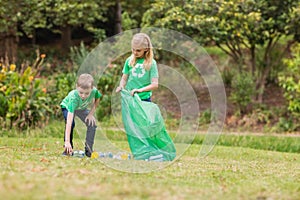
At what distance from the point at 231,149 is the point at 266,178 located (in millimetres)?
4685

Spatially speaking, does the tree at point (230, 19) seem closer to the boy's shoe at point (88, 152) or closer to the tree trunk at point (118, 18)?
the tree trunk at point (118, 18)

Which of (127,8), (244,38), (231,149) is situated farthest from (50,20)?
(231,149)

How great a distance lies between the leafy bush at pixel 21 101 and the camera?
11109 millimetres

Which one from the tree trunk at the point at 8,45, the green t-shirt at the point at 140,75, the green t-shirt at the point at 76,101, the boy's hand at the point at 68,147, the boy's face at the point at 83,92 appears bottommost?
the boy's hand at the point at 68,147

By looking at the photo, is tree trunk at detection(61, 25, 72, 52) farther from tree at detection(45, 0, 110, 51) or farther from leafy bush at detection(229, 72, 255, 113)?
leafy bush at detection(229, 72, 255, 113)

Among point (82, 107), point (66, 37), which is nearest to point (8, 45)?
point (66, 37)

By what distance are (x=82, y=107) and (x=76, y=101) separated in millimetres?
212

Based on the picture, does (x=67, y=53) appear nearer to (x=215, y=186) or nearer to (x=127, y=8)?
(x=127, y=8)

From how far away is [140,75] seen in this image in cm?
697

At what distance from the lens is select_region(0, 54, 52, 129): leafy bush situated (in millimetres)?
11109

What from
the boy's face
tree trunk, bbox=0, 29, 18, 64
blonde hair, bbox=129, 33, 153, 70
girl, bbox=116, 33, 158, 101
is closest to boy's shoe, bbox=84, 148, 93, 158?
the boy's face

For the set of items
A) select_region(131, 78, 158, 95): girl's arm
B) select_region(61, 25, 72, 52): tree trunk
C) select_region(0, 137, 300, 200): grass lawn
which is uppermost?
select_region(61, 25, 72, 52): tree trunk

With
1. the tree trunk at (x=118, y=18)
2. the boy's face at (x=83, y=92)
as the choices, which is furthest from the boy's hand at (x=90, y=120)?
the tree trunk at (x=118, y=18)

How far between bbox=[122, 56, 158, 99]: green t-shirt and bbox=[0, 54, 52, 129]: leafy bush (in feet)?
15.2
